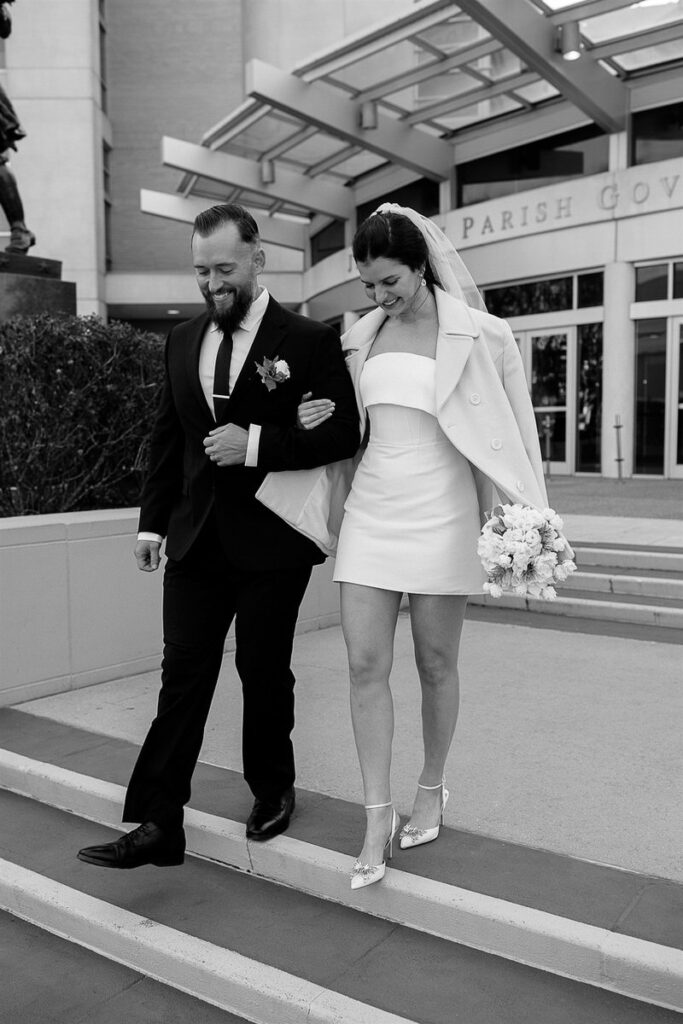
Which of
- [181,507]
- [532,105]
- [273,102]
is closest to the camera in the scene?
[181,507]

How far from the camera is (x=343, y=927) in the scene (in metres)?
2.83

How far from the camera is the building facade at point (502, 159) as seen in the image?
15.4m

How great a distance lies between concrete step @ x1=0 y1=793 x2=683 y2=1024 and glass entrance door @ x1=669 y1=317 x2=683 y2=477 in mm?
14649

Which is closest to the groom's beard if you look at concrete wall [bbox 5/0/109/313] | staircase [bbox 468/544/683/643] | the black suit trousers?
the black suit trousers

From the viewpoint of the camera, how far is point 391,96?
1823cm

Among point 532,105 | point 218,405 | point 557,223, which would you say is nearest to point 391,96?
point 532,105

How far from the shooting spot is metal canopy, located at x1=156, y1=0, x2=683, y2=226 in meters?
14.4

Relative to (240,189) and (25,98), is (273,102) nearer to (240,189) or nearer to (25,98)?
(240,189)

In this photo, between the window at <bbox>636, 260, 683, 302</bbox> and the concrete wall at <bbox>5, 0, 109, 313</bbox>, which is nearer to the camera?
the window at <bbox>636, 260, 683, 302</bbox>

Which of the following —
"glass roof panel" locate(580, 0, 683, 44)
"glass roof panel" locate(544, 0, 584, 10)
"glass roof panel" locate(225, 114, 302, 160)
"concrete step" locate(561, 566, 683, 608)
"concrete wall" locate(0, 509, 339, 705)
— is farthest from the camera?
"glass roof panel" locate(225, 114, 302, 160)

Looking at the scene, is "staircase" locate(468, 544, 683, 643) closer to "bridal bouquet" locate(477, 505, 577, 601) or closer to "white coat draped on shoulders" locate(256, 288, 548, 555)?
"white coat draped on shoulders" locate(256, 288, 548, 555)

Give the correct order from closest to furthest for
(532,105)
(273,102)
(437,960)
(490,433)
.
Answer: (437,960)
(490,433)
(273,102)
(532,105)

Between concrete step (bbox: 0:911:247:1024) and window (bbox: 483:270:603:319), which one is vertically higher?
window (bbox: 483:270:603:319)

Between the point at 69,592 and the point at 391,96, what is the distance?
623 inches
